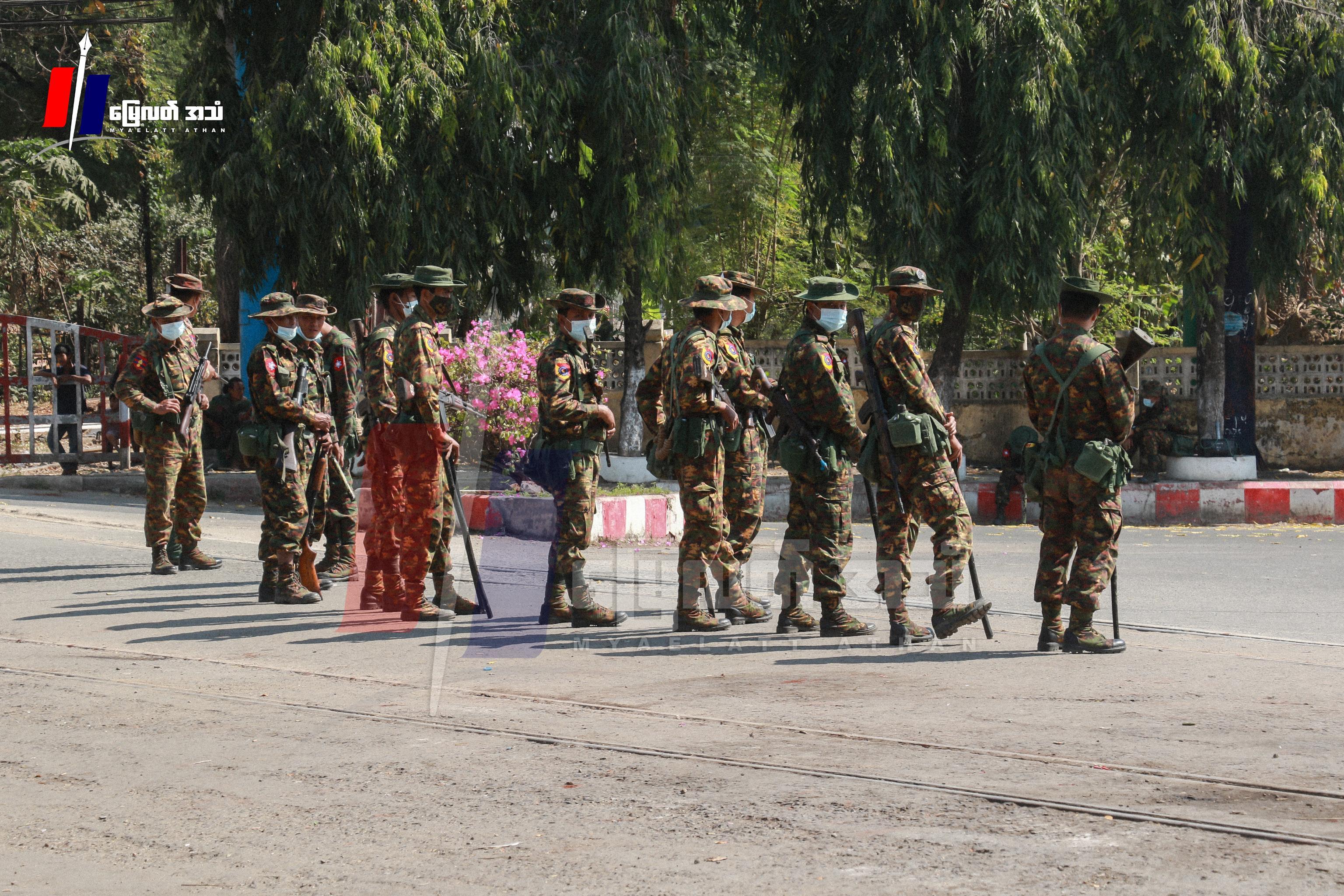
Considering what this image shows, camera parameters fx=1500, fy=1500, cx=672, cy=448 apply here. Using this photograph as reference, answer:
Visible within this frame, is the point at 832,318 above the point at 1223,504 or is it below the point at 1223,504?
above

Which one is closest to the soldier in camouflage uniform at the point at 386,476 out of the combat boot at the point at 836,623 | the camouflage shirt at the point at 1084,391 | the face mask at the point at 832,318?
the face mask at the point at 832,318

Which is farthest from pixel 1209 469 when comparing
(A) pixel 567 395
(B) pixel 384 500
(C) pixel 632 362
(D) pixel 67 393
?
(D) pixel 67 393

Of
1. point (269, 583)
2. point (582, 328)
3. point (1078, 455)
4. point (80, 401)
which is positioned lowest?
point (269, 583)

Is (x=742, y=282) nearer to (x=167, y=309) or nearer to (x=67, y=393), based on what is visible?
(x=167, y=309)

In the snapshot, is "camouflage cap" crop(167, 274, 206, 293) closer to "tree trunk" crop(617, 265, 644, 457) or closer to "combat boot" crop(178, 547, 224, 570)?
"combat boot" crop(178, 547, 224, 570)

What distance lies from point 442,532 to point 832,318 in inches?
100.0

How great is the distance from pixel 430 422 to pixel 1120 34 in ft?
32.3

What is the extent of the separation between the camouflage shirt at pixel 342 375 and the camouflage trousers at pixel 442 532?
120 cm

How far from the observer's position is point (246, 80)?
15.4 metres

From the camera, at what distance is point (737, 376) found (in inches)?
313

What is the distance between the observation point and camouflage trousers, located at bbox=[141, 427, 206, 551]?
401 inches

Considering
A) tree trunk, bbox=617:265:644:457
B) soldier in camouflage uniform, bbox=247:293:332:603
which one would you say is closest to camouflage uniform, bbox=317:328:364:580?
soldier in camouflage uniform, bbox=247:293:332:603

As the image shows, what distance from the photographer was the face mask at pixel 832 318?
25.5 feet

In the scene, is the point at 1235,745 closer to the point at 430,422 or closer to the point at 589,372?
the point at 589,372
